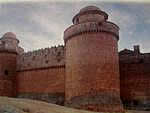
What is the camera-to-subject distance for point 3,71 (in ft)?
101

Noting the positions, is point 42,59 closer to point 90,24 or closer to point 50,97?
point 50,97

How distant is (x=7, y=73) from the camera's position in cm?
3081

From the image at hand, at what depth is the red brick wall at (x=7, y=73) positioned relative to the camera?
98.8 ft

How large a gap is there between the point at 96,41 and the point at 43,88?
939 centimetres

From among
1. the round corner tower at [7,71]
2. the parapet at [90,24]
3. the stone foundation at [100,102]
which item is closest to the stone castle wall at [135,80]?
the parapet at [90,24]

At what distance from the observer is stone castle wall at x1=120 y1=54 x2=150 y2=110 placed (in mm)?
23406

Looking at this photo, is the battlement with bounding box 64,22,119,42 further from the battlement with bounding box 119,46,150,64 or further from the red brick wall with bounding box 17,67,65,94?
the red brick wall with bounding box 17,67,65,94

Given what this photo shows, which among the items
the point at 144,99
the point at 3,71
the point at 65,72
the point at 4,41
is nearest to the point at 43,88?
the point at 65,72

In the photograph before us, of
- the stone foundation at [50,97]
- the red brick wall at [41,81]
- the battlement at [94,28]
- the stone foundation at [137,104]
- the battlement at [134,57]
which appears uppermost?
the battlement at [94,28]

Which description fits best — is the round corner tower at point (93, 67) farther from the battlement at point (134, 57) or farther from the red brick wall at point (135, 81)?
the battlement at point (134, 57)

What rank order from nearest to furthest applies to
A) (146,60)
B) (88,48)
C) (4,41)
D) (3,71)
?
(88,48) < (146,60) < (3,71) < (4,41)

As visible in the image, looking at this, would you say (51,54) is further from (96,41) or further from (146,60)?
(146,60)

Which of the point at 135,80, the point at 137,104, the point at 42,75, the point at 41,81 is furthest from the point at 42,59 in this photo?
the point at 137,104

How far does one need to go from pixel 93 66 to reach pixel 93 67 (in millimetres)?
96
